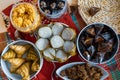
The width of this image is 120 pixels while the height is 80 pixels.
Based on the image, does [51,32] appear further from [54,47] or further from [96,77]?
[96,77]

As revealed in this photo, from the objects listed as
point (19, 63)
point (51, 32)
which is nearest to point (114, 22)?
point (51, 32)

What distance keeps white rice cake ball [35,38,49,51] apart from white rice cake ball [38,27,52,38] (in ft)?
0.04

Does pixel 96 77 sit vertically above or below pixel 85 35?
below

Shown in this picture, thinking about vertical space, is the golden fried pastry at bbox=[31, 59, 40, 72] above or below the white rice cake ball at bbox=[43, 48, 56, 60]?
below

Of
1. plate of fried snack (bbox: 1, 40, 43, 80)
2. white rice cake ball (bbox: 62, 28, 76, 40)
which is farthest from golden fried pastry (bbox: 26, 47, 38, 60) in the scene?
white rice cake ball (bbox: 62, 28, 76, 40)

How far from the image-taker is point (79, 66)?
1043 mm

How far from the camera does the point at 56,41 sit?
3.35ft

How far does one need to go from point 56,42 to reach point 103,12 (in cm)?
17

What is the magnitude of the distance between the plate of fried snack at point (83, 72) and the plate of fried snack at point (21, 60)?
0.07 metres

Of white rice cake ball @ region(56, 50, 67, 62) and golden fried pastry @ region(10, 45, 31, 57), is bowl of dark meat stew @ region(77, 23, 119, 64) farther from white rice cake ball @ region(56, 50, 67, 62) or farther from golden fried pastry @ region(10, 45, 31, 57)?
golden fried pastry @ region(10, 45, 31, 57)

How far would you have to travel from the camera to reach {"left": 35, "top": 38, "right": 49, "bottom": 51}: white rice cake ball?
40.6 inches

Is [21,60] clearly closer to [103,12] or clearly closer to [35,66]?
[35,66]

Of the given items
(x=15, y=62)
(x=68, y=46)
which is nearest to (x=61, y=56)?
(x=68, y=46)

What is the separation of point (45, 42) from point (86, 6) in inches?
6.5
